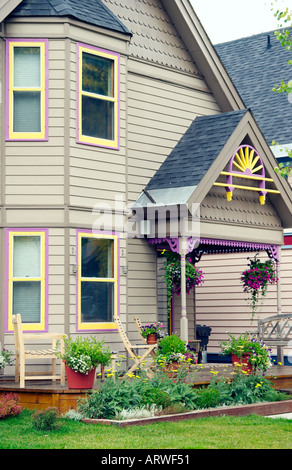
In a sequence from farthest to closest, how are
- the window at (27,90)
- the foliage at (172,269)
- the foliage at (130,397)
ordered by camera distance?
the foliage at (172,269), the window at (27,90), the foliage at (130,397)

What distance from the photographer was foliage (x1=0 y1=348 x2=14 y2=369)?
1185 centimetres

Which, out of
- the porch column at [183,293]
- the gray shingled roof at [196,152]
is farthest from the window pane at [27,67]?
the porch column at [183,293]

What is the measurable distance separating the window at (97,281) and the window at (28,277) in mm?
629

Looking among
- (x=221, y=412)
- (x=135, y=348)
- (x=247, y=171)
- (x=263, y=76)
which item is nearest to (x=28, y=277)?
(x=135, y=348)

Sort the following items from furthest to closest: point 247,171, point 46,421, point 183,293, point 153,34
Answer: point 153,34 → point 247,171 → point 183,293 → point 46,421

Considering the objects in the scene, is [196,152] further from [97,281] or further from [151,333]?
[151,333]

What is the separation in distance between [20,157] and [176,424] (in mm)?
5292

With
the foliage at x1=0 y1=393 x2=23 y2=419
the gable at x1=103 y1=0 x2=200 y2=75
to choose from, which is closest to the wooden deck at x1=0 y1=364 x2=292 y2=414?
the foliage at x1=0 y1=393 x2=23 y2=419

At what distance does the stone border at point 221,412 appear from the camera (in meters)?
9.67

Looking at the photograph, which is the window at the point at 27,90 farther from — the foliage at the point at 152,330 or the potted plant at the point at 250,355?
the potted plant at the point at 250,355

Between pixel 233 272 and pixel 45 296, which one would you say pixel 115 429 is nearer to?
pixel 45 296

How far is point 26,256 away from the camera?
12.6 metres

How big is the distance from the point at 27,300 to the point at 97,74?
4.08 meters

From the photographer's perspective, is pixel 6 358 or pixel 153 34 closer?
pixel 6 358
